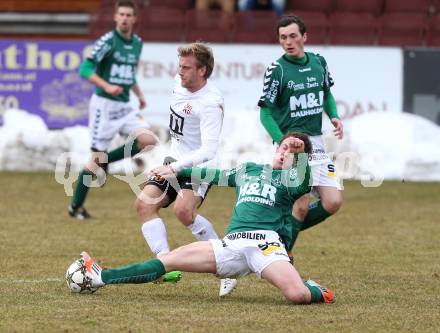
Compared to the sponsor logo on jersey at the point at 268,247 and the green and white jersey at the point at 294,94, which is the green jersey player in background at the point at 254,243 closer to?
the sponsor logo on jersey at the point at 268,247

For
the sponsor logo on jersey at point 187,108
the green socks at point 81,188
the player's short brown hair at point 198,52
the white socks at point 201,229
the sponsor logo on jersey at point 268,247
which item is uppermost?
the player's short brown hair at point 198,52

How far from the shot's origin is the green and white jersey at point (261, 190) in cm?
756

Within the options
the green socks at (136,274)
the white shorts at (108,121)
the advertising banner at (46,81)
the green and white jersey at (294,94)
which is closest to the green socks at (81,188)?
the white shorts at (108,121)

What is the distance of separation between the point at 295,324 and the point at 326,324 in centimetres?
19

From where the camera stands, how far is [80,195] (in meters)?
12.3

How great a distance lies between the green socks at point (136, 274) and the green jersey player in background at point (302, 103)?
193cm

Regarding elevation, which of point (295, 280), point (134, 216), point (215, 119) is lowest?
point (134, 216)

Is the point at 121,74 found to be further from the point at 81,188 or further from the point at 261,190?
the point at 261,190

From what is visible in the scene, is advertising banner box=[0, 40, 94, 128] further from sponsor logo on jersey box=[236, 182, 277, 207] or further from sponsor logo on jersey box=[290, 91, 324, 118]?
sponsor logo on jersey box=[236, 182, 277, 207]

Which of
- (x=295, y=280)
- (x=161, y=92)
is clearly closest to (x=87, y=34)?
(x=161, y=92)

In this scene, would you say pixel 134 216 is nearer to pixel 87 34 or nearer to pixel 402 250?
pixel 402 250

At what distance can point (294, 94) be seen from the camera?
900cm

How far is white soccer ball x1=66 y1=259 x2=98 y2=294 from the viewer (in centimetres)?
745

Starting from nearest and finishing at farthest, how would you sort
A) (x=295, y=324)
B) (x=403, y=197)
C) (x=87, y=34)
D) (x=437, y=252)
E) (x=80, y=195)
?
(x=295, y=324) → (x=437, y=252) → (x=80, y=195) → (x=403, y=197) → (x=87, y=34)
